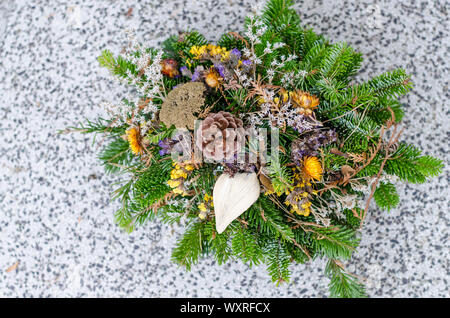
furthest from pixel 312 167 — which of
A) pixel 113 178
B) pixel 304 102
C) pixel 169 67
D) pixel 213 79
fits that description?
pixel 113 178

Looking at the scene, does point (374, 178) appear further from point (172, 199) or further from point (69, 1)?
point (69, 1)

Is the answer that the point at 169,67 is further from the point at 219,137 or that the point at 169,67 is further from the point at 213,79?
the point at 219,137

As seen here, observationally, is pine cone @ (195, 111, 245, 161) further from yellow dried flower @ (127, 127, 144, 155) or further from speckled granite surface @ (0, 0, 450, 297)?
speckled granite surface @ (0, 0, 450, 297)

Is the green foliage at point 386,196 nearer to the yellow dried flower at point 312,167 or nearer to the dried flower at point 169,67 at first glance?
the yellow dried flower at point 312,167

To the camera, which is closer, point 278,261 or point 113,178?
point 278,261

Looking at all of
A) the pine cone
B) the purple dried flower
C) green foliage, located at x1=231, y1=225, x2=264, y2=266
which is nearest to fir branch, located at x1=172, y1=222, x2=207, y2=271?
green foliage, located at x1=231, y1=225, x2=264, y2=266

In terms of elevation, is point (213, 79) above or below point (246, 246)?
above
